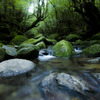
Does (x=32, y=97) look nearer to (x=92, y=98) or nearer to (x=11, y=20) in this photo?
(x=92, y=98)

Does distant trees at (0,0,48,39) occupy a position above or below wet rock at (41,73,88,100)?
above

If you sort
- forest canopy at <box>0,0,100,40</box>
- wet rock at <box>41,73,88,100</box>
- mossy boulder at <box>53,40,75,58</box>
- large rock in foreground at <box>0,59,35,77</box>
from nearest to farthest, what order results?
wet rock at <box>41,73,88,100</box> → large rock in foreground at <box>0,59,35,77</box> → mossy boulder at <box>53,40,75,58</box> → forest canopy at <box>0,0,100,40</box>

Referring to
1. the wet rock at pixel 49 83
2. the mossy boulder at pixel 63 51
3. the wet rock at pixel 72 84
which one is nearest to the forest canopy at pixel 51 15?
the mossy boulder at pixel 63 51

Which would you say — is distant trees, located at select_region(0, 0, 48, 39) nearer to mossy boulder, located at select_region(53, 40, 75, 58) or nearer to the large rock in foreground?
mossy boulder, located at select_region(53, 40, 75, 58)

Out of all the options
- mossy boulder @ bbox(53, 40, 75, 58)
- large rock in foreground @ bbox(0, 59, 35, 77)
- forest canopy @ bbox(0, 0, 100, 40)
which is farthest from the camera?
forest canopy @ bbox(0, 0, 100, 40)

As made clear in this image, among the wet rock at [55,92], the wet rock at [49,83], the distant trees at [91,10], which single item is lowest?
the wet rock at [55,92]

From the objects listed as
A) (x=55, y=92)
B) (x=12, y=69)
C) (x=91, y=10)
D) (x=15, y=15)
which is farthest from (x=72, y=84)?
(x=15, y=15)

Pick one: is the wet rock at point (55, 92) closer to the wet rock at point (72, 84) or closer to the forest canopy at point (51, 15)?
the wet rock at point (72, 84)

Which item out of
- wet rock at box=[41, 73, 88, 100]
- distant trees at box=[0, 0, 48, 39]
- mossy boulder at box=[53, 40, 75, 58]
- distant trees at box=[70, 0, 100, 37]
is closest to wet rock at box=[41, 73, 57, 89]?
wet rock at box=[41, 73, 88, 100]

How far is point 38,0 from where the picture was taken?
577 inches

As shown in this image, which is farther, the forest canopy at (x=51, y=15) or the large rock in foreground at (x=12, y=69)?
the forest canopy at (x=51, y=15)

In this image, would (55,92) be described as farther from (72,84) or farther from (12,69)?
(12,69)

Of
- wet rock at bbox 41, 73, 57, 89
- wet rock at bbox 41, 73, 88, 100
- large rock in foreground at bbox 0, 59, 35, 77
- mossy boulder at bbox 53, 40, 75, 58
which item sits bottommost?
wet rock at bbox 41, 73, 88, 100

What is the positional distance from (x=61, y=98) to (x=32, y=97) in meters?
0.55
